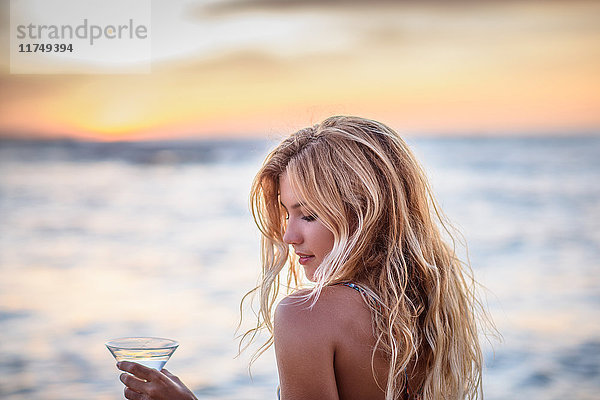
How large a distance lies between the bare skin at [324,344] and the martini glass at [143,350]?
0.31 meters

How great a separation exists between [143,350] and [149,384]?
84 millimetres

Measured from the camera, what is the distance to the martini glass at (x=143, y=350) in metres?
1.79

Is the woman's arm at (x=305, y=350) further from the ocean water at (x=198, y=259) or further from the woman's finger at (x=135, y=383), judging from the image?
the ocean water at (x=198, y=259)

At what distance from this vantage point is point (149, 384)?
1.82m

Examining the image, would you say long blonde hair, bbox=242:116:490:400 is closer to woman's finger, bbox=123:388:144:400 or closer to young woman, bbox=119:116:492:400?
young woman, bbox=119:116:492:400

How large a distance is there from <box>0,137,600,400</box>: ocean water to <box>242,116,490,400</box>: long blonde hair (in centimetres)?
117

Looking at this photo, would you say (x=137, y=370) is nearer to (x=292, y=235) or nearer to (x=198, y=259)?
(x=292, y=235)

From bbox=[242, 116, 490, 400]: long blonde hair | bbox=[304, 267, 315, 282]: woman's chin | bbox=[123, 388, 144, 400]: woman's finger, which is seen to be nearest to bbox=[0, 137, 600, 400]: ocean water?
bbox=[242, 116, 490, 400]: long blonde hair

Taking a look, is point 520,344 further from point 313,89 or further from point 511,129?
point 511,129

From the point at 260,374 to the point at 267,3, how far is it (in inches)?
315

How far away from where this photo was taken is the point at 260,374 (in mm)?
5184
